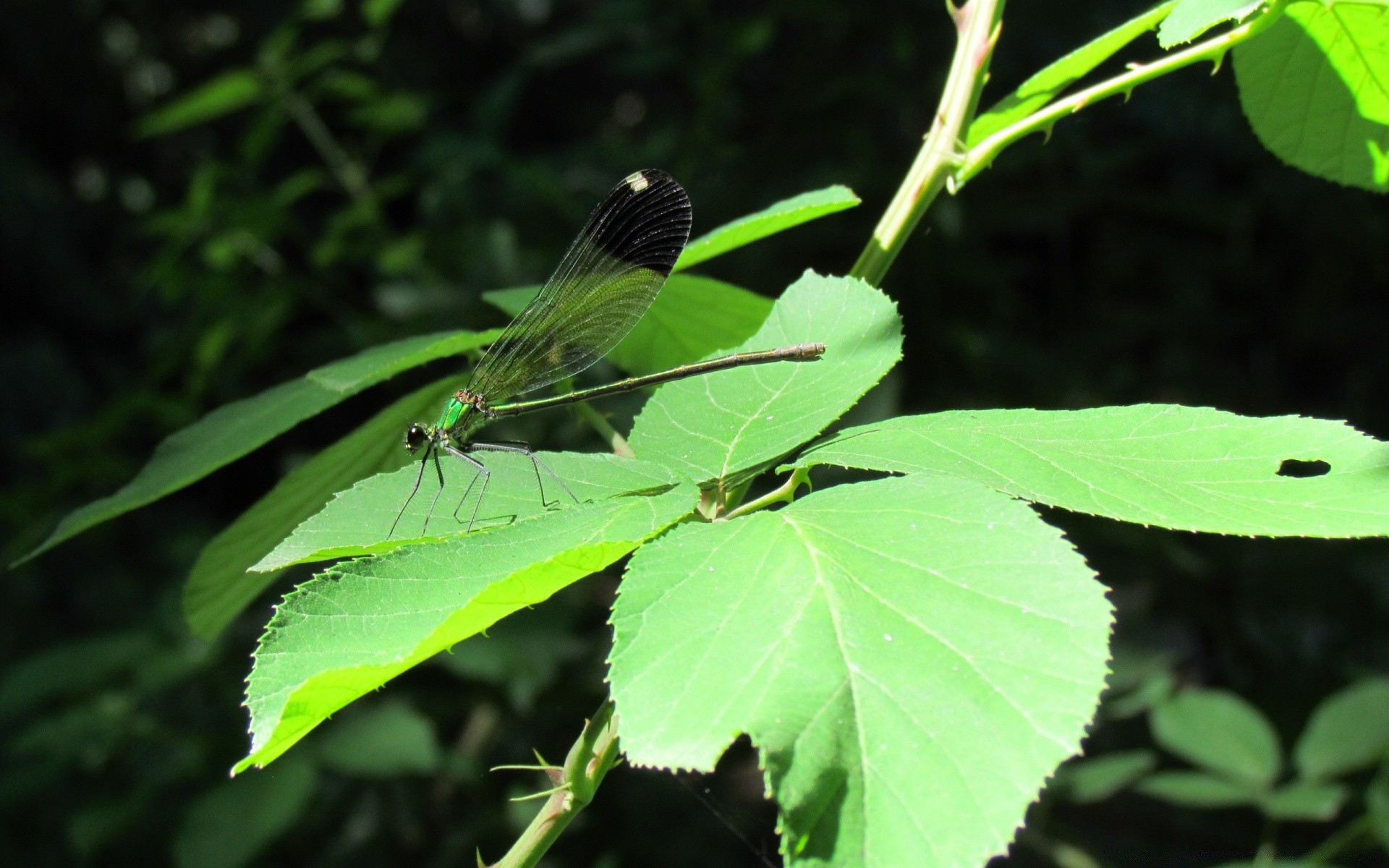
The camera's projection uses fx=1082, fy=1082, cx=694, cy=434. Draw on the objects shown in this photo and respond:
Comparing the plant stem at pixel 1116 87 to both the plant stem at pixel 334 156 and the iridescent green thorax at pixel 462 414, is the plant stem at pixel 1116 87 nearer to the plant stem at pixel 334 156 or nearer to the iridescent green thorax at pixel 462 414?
the iridescent green thorax at pixel 462 414

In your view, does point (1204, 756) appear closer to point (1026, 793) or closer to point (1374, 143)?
point (1374, 143)

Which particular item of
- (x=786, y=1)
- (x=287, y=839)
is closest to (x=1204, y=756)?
(x=287, y=839)

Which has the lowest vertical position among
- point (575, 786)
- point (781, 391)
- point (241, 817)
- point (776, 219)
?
point (241, 817)

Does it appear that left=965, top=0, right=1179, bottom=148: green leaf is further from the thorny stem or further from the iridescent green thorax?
the iridescent green thorax

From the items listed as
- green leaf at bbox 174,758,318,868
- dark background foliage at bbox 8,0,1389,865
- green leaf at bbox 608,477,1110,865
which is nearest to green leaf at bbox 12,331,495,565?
green leaf at bbox 608,477,1110,865

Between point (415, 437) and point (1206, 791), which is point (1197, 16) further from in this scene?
point (1206, 791)

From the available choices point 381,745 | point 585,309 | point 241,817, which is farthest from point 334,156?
point 585,309
